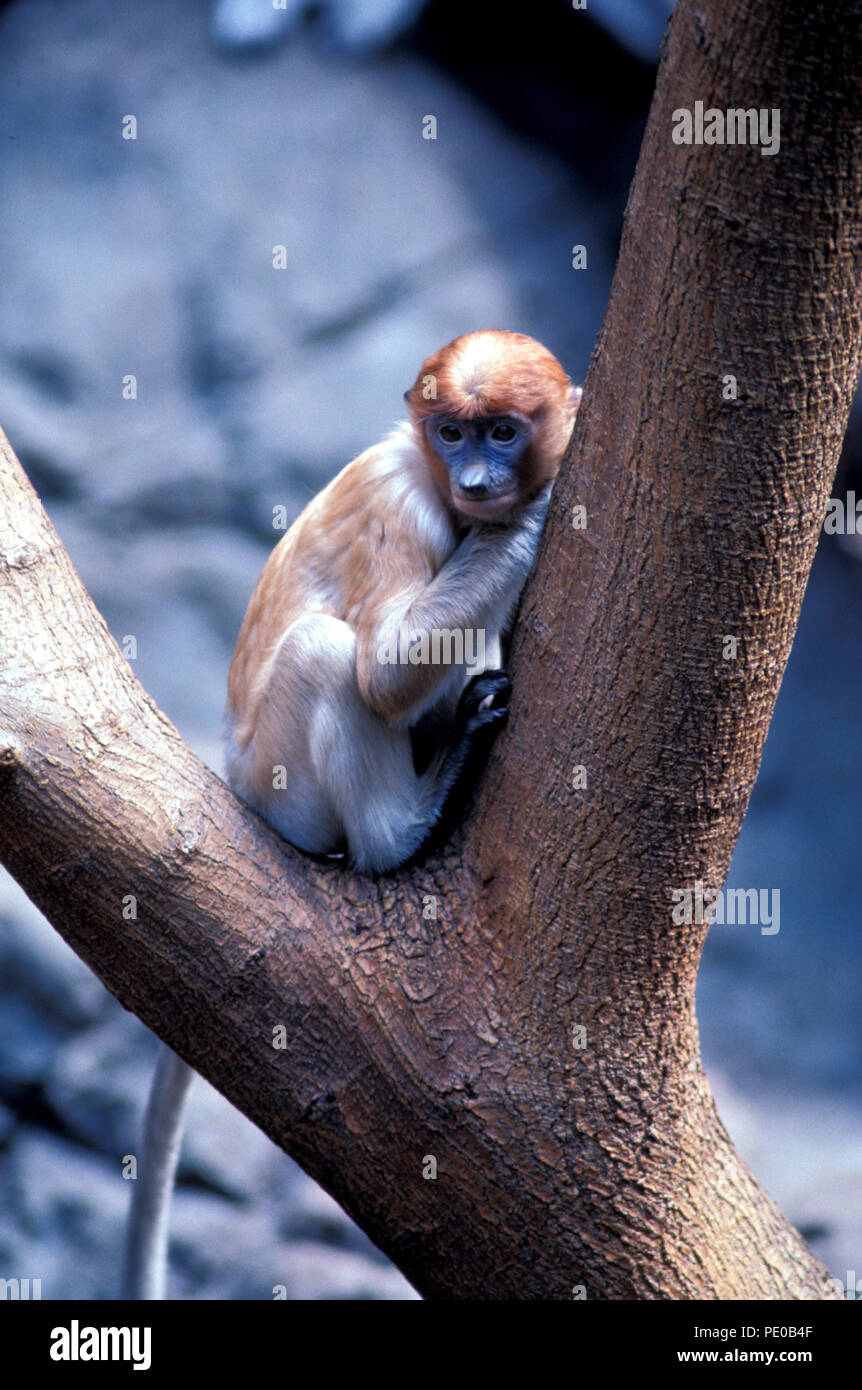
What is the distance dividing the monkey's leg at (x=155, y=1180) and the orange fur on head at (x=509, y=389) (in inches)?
98.4

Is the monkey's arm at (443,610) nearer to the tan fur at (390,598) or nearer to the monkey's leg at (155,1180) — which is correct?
the tan fur at (390,598)

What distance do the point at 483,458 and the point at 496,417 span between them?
14 centimetres

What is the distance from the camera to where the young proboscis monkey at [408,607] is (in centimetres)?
367

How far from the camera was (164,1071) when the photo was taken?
4.48m

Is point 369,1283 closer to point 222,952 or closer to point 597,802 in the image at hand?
point 222,952

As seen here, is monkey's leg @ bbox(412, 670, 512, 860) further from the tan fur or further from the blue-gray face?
the blue-gray face

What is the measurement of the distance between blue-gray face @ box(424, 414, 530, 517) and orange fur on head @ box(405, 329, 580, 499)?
0.12 ft

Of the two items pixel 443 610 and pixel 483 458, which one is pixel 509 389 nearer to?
pixel 483 458

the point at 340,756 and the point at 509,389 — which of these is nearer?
the point at 509,389

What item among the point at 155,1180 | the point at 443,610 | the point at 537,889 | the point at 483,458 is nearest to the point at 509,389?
the point at 483,458

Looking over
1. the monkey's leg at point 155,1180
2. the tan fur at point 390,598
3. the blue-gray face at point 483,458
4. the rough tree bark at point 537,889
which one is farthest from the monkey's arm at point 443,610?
the monkey's leg at point 155,1180

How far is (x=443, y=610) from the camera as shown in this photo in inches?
144

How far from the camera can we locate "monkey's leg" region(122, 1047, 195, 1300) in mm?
4484
